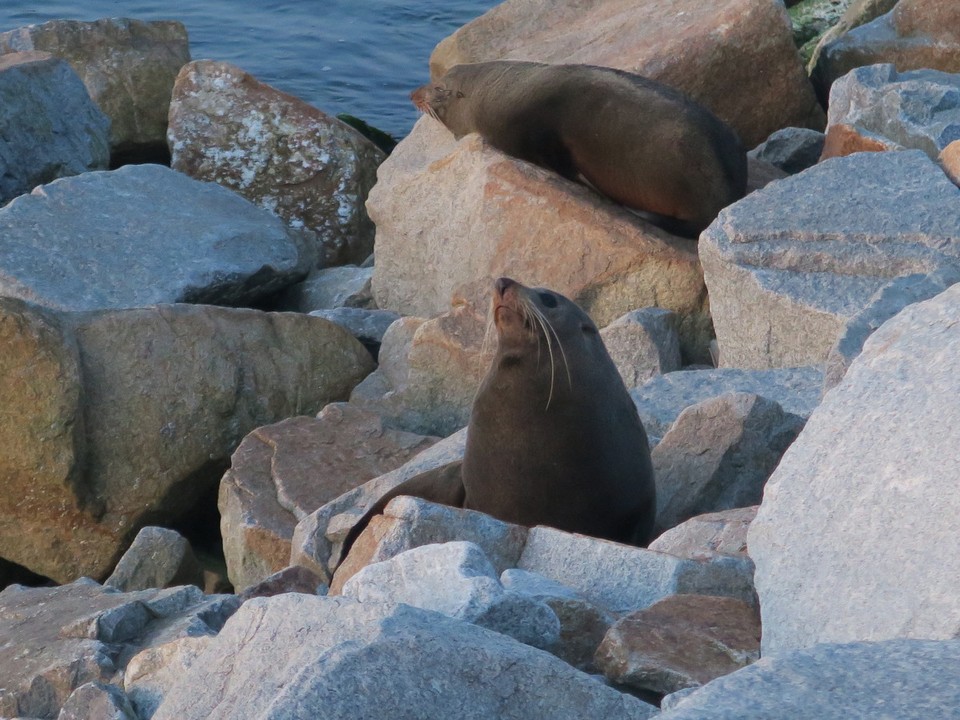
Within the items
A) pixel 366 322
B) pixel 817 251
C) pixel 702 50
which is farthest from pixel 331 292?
pixel 817 251

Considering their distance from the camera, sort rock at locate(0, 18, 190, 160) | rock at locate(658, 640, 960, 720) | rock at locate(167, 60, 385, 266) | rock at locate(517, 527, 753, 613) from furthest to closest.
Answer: rock at locate(0, 18, 190, 160) < rock at locate(167, 60, 385, 266) < rock at locate(517, 527, 753, 613) < rock at locate(658, 640, 960, 720)

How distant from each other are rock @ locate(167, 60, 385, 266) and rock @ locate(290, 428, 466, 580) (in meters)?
5.00

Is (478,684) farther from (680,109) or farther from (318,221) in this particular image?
(318,221)

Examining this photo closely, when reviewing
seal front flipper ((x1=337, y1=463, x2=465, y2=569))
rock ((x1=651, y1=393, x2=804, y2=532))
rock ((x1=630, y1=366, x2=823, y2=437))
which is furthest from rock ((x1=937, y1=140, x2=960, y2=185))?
seal front flipper ((x1=337, y1=463, x2=465, y2=569))

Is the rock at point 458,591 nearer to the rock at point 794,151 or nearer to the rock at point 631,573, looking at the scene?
the rock at point 631,573

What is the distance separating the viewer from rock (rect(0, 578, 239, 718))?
357cm

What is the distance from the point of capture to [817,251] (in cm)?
554

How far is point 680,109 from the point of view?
24.4ft

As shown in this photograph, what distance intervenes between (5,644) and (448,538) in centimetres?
131

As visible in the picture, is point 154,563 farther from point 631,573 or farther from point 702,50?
point 702,50

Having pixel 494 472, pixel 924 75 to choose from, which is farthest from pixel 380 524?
pixel 924 75

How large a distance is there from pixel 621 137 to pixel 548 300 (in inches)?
107

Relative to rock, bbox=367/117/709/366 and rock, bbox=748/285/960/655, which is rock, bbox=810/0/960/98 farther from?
rock, bbox=748/285/960/655

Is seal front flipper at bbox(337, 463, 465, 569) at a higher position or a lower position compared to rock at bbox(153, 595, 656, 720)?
lower
